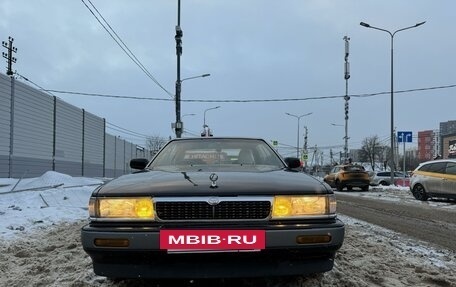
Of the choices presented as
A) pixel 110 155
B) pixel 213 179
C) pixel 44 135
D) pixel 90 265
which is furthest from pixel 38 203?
pixel 110 155

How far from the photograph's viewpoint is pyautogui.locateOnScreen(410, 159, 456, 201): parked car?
1711 centimetres

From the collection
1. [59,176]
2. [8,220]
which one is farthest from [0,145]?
[8,220]

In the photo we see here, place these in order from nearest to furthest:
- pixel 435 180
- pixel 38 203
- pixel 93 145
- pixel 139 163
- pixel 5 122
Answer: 1. pixel 139 163
2. pixel 38 203
3. pixel 5 122
4. pixel 435 180
5. pixel 93 145

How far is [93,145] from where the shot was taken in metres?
26.1

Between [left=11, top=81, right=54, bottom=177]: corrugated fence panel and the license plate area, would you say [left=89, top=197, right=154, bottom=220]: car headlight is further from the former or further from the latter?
[left=11, top=81, right=54, bottom=177]: corrugated fence panel

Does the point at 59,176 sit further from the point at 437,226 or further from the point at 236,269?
the point at 236,269

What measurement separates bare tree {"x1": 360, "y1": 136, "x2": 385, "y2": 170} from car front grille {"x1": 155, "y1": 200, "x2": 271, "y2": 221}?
96447 millimetres

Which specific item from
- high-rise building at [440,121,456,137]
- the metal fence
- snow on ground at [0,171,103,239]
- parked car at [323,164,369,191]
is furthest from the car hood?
A: high-rise building at [440,121,456,137]

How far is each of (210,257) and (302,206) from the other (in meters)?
0.77

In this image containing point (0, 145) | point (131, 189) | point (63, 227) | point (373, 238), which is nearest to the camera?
point (131, 189)

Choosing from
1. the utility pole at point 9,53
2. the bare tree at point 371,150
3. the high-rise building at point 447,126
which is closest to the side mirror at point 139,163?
the utility pole at point 9,53

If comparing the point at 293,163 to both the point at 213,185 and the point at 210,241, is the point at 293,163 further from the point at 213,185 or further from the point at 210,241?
the point at 210,241

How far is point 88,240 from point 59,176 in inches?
531

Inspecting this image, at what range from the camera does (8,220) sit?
29.5 feet
